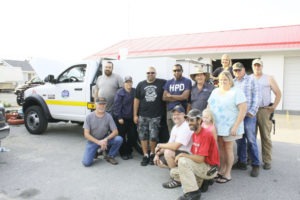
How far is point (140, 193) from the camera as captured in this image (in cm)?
376

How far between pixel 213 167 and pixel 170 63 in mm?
2246

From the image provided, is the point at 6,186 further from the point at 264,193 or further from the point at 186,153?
the point at 264,193

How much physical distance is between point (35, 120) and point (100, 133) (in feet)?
9.65

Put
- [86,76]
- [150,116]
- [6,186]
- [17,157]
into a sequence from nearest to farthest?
[6,186] → [150,116] → [17,157] → [86,76]

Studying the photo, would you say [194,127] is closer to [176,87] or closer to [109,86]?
[176,87]

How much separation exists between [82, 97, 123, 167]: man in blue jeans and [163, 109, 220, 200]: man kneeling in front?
5.85 ft

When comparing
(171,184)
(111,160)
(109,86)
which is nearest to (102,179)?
(111,160)

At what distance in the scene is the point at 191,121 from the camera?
11.5 ft

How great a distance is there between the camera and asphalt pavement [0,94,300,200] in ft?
12.1

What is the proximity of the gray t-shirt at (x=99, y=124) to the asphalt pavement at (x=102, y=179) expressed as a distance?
0.58 meters

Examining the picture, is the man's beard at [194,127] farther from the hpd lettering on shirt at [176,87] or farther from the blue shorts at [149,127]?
the blue shorts at [149,127]

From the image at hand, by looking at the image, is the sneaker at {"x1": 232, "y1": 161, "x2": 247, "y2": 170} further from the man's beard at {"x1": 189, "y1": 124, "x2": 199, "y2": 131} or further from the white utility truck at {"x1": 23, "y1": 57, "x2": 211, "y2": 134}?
the white utility truck at {"x1": 23, "y1": 57, "x2": 211, "y2": 134}

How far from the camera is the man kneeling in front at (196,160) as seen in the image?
11.4ft

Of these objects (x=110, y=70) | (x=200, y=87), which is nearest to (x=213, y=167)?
(x=200, y=87)
